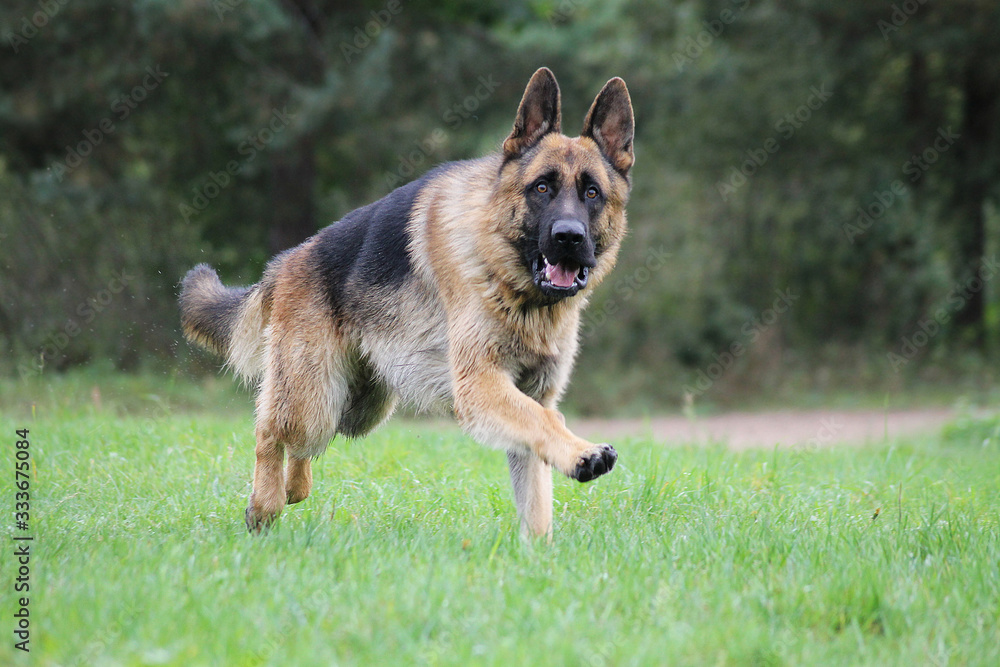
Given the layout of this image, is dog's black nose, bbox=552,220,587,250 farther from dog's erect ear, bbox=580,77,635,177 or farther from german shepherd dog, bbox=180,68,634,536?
dog's erect ear, bbox=580,77,635,177

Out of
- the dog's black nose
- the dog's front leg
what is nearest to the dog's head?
the dog's black nose

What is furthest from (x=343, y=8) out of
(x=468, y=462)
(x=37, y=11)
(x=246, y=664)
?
(x=246, y=664)

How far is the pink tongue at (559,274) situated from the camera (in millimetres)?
4504

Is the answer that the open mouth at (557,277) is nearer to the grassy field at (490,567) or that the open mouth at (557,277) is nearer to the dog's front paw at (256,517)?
the grassy field at (490,567)

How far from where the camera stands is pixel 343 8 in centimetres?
1397

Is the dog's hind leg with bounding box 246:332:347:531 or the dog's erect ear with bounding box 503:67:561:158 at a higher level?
the dog's erect ear with bounding box 503:67:561:158

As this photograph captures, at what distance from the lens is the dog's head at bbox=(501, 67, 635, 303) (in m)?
4.50

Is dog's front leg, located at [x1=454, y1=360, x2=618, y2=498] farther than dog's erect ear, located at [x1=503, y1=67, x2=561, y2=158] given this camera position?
No

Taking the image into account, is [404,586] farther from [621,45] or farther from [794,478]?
[621,45]

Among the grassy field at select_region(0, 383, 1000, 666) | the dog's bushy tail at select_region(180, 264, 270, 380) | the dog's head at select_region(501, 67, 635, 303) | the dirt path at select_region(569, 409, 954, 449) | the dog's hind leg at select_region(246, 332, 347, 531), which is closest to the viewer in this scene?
the grassy field at select_region(0, 383, 1000, 666)

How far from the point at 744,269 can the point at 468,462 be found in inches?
489

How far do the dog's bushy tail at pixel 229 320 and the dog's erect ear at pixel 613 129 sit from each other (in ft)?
7.33

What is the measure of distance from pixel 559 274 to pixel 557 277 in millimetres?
19

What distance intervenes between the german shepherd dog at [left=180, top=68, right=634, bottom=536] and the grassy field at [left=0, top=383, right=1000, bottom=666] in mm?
478
